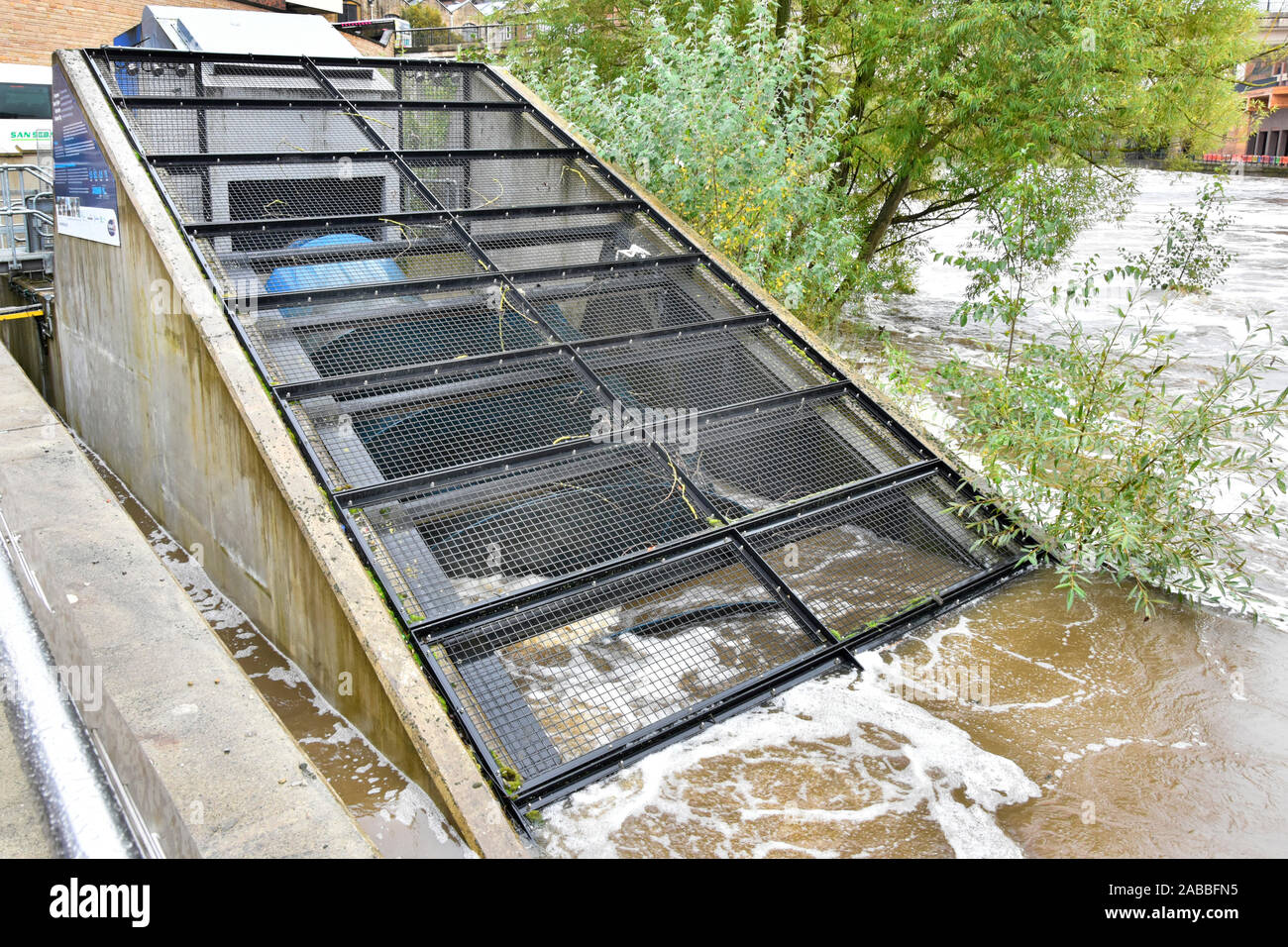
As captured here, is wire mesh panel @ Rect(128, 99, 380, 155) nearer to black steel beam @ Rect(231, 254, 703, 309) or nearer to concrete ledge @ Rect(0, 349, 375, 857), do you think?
black steel beam @ Rect(231, 254, 703, 309)

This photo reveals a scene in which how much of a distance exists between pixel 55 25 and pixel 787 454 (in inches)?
948

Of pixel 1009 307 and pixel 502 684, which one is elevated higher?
pixel 1009 307

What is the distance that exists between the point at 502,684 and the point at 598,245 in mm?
4083

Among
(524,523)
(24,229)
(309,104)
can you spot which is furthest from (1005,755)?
(24,229)

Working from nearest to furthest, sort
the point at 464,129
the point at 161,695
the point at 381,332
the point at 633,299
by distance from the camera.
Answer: the point at 161,695 < the point at 381,332 < the point at 633,299 < the point at 464,129

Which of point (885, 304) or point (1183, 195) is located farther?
point (1183, 195)

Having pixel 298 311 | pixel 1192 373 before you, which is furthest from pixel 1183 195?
pixel 298 311

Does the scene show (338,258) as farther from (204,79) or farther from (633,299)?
(204,79)

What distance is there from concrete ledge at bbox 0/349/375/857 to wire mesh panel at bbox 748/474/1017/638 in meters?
2.71

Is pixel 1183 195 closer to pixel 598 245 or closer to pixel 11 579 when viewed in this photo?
pixel 598 245

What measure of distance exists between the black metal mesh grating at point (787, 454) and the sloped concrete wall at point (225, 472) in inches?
82.2

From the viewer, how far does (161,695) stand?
340cm

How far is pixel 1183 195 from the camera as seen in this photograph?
1329 inches

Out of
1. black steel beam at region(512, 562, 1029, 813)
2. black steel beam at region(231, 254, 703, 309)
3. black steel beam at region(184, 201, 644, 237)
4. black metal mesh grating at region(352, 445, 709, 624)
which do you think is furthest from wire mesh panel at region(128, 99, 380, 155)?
black steel beam at region(512, 562, 1029, 813)
